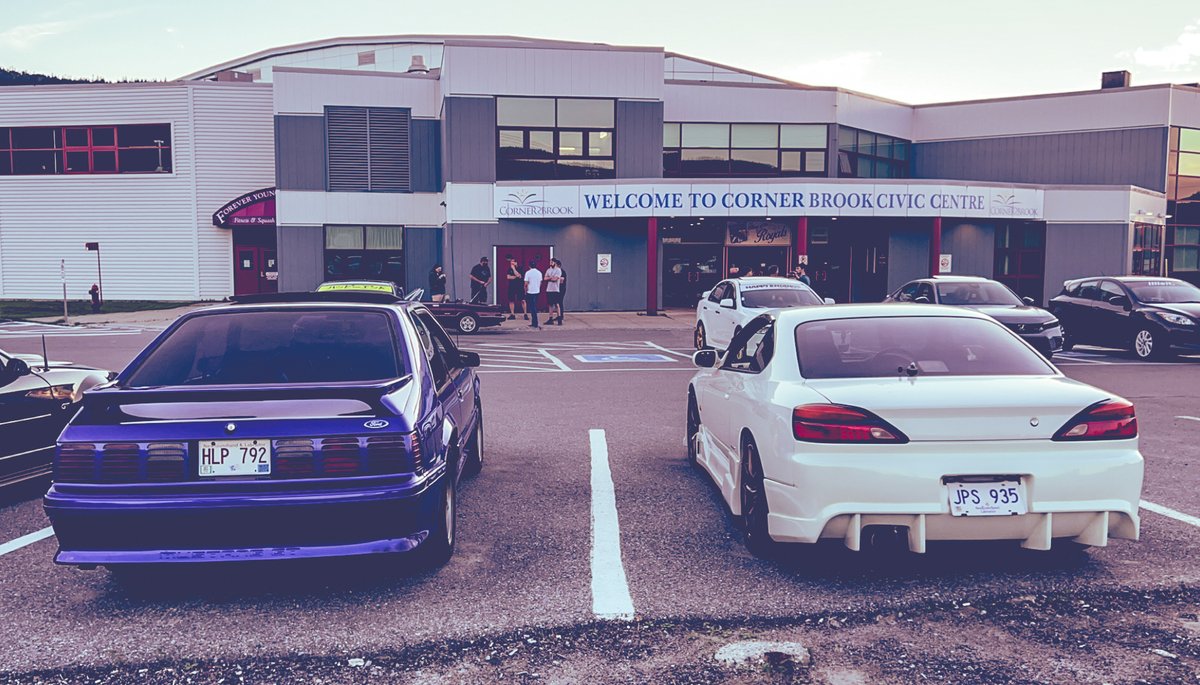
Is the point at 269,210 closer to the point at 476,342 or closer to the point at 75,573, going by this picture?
the point at 476,342

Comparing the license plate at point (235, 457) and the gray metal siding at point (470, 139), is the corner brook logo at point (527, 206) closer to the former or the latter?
the gray metal siding at point (470, 139)

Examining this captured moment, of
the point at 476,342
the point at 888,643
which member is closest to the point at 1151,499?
the point at 888,643

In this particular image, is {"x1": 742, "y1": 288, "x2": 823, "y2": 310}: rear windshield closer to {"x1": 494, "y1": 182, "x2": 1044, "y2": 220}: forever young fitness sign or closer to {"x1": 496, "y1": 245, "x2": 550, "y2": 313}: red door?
{"x1": 494, "y1": 182, "x2": 1044, "y2": 220}: forever young fitness sign

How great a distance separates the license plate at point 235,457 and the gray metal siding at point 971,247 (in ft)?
103

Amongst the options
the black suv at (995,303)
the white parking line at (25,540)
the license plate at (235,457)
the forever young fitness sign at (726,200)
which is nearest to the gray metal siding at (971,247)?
the forever young fitness sign at (726,200)

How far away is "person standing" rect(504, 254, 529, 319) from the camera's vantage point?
25.0 metres

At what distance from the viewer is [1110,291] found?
16.9 meters

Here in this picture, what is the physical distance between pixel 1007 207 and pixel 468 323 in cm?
1876

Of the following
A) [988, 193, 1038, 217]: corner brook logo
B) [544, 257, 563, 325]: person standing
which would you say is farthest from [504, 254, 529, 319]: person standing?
[988, 193, 1038, 217]: corner brook logo

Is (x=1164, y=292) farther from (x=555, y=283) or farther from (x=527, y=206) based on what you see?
(x=527, y=206)

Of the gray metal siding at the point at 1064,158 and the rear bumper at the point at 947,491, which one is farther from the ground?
the gray metal siding at the point at 1064,158

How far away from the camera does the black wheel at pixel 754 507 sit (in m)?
4.82

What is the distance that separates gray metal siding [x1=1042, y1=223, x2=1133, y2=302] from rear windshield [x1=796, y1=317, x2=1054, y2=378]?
29371 millimetres

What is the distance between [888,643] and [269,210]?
3321cm
